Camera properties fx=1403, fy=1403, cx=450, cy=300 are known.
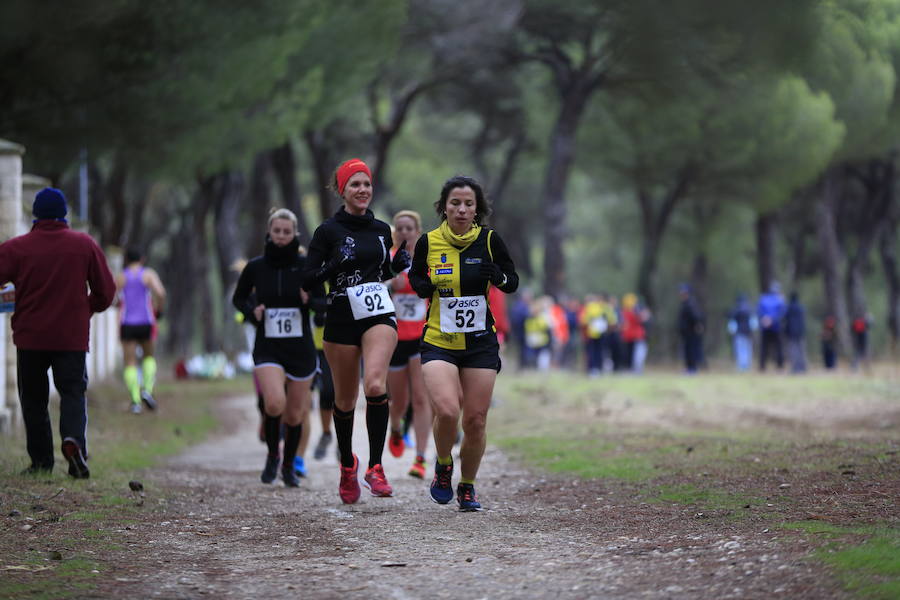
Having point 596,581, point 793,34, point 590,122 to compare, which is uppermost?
point 590,122

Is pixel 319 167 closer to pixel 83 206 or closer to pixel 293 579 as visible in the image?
pixel 83 206

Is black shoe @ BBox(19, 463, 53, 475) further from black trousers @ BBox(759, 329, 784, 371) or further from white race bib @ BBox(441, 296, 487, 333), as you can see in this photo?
black trousers @ BBox(759, 329, 784, 371)

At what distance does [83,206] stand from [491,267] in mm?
23220

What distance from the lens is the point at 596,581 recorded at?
6527 mm

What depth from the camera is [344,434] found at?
955cm

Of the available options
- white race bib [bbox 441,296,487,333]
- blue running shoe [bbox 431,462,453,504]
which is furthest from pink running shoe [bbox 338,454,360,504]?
white race bib [bbox 441,296,487,333]

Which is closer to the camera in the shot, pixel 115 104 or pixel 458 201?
pixel 458 201

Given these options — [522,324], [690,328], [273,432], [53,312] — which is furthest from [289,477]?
[690,328]

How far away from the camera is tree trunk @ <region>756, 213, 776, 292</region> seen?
45656mm

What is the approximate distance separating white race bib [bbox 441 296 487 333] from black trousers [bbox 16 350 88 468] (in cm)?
312

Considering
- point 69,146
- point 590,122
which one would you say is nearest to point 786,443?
point 69,146

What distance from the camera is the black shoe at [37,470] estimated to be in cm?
1045

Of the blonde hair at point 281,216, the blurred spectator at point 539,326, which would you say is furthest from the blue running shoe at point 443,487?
the blurred spectator at point 539,326

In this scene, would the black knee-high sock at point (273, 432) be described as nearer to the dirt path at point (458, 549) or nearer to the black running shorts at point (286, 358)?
the black running shorts at point (286, 358)
